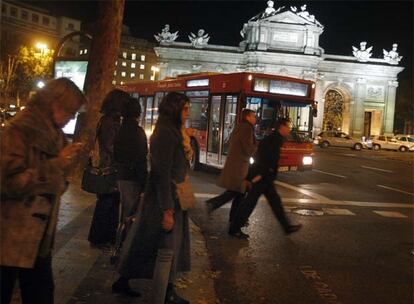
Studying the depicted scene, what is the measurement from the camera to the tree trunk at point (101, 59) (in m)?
11.8

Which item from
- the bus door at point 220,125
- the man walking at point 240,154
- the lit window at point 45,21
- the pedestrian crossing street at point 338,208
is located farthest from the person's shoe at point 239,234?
the lit window at point 45,21

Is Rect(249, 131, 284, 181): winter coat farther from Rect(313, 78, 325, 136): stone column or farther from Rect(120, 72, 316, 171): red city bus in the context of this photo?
Rect(313, 78, 325, 136): stone column

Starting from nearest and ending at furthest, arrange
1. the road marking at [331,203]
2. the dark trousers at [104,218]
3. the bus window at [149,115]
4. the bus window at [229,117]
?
1. the dark trousers at [104,218]
2. the road marking at [331,203]
3. the bus window at [229,117]
4. the bus window at [149,115]

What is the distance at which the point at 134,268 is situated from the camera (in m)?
4.40

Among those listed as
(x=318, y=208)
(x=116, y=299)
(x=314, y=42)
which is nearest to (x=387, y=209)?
(x=318, y=208)

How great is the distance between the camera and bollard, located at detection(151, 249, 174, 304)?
13.8 ft

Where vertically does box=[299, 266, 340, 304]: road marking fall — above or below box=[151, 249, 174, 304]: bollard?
below

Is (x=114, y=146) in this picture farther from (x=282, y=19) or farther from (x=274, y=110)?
(x=282, y=19)

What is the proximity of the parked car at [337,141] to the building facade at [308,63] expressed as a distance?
1759 cm

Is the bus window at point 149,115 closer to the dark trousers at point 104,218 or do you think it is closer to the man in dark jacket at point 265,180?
the man in dark jacket at point 265,180

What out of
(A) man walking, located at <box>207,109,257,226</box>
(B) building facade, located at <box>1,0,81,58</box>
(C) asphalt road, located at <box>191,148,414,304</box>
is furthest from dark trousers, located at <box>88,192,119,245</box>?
(B) building facade, located at <box>1,0,81,58</box>

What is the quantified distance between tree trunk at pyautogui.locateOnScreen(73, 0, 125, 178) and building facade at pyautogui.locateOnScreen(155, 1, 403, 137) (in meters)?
56.0

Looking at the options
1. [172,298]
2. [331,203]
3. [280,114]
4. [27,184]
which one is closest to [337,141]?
[280,114]

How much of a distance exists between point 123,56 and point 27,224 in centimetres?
13693
